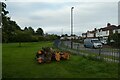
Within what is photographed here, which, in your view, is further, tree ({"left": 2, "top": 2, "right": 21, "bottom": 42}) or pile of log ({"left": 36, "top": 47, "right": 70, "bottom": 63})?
pile of log ({"left": 36, "top": 47, "right": 70, "bottom": 63})

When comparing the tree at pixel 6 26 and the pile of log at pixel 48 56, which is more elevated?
the tree at pixel 6 26

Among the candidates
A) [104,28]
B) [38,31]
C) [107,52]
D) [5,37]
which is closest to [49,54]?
[107,52]

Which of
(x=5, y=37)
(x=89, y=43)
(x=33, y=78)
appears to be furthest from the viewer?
(x=89, y=43)

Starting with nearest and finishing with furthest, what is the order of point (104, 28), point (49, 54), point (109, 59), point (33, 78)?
1. point (33, 78)
2. point (109, 59)
3. point (49, 54)
4. point (104, 28)

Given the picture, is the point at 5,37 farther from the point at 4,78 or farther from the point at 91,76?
the point at 91,76

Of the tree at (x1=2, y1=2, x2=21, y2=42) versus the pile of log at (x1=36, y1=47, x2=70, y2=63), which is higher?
the tree at (x1=2, y1=2, x2=21, y2=42)

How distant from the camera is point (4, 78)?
1108cm

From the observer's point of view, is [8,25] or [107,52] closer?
[8,25]

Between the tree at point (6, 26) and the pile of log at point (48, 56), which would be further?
the pile of log at point (48, 56)

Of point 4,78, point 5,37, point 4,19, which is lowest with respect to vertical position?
point 4,78

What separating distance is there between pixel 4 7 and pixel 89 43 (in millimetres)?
34266

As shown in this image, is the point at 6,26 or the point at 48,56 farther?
the point at 48,56

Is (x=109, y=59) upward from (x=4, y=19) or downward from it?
downward

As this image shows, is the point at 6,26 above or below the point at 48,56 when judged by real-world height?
above
